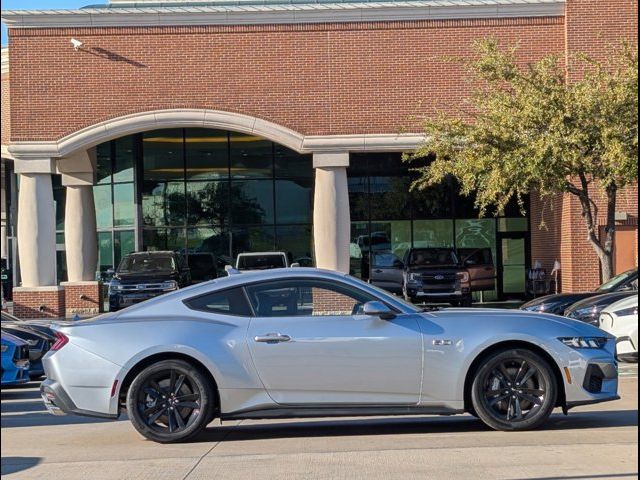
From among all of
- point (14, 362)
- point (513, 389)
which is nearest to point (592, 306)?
point (513, 389)

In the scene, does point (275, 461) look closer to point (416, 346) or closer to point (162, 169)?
point (416, 346)

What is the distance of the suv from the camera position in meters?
26.4

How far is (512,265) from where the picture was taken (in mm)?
33531

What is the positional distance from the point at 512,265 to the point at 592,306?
17518 millimetres

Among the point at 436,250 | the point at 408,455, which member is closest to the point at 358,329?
the point at 408,455

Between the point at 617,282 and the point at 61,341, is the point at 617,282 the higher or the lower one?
the lower one

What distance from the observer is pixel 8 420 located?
11.0 metres

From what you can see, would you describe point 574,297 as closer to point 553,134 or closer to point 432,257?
point 553,134

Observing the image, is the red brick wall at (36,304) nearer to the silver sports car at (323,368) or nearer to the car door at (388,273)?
the car door at (388,273)

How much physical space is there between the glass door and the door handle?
85.3ft

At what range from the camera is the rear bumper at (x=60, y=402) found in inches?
328

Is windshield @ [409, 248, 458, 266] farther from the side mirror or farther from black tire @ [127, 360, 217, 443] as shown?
black tire @ [127, 360, 217, 443]

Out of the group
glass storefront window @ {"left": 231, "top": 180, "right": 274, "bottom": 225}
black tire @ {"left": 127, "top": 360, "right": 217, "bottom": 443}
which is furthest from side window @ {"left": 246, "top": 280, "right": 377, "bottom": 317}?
glass storefront window @ {"left": 231, "top": 180, "right": 274, "bottom": 225}

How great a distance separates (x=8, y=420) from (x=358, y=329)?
4.82m
